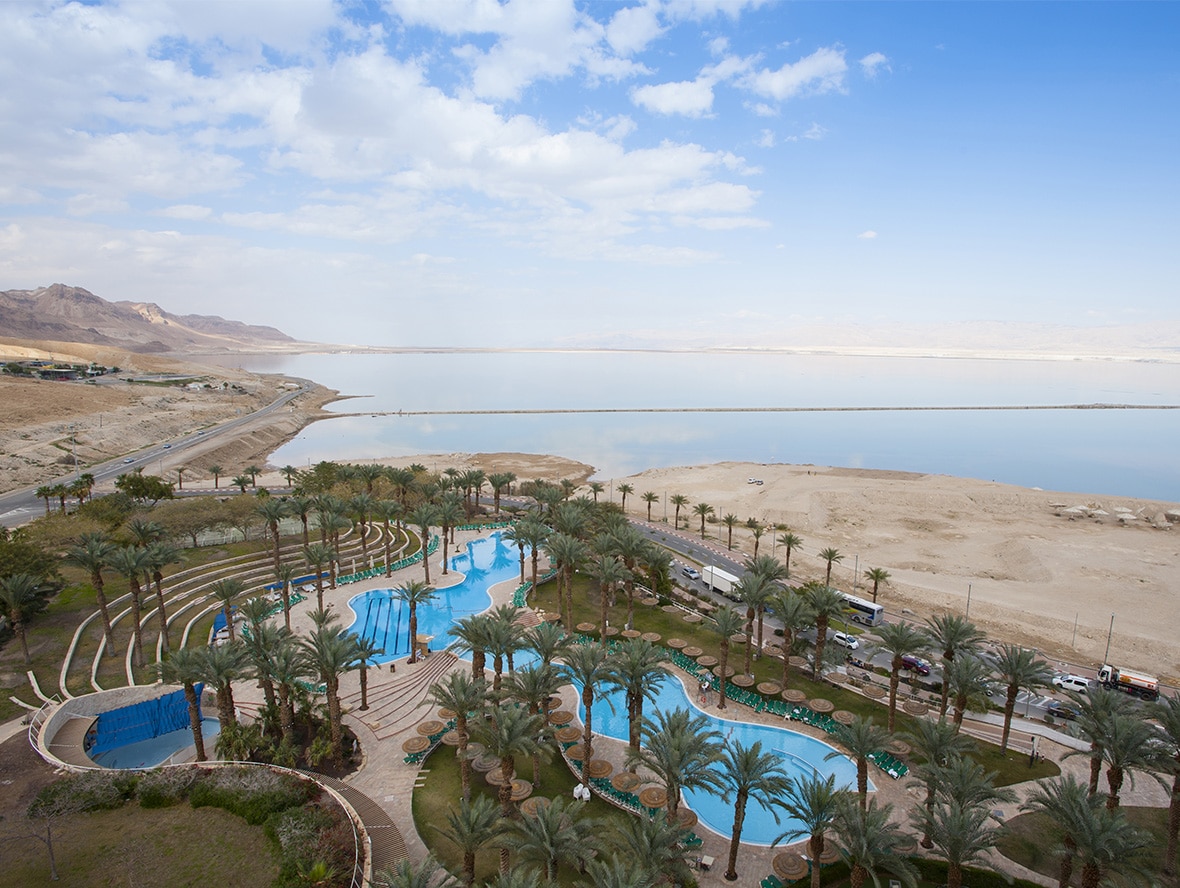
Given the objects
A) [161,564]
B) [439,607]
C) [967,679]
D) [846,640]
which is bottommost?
[439,607]

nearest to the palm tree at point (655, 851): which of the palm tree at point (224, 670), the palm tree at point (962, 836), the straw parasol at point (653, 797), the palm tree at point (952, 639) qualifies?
the straw parasol at point (653, 797)

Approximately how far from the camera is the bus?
49219 millimetres

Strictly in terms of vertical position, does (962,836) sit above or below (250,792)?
above

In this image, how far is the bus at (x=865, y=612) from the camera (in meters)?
49.2

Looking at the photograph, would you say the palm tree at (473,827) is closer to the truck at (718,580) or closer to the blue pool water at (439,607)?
the blue pool water at (439,607)

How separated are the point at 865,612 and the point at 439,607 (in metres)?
35.6

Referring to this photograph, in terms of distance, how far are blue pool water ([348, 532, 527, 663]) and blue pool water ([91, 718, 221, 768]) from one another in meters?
10.6

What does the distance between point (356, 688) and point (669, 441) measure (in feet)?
407

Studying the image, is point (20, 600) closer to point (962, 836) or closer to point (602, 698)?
point (602, 698)

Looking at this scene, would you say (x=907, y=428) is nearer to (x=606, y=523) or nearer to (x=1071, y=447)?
(x=1071, y=447)

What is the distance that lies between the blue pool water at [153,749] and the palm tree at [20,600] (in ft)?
29.8

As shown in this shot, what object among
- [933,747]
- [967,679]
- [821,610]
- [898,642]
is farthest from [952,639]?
[933,747]

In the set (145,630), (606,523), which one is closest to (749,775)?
(606,523)

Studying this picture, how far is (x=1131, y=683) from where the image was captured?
3875 cm
